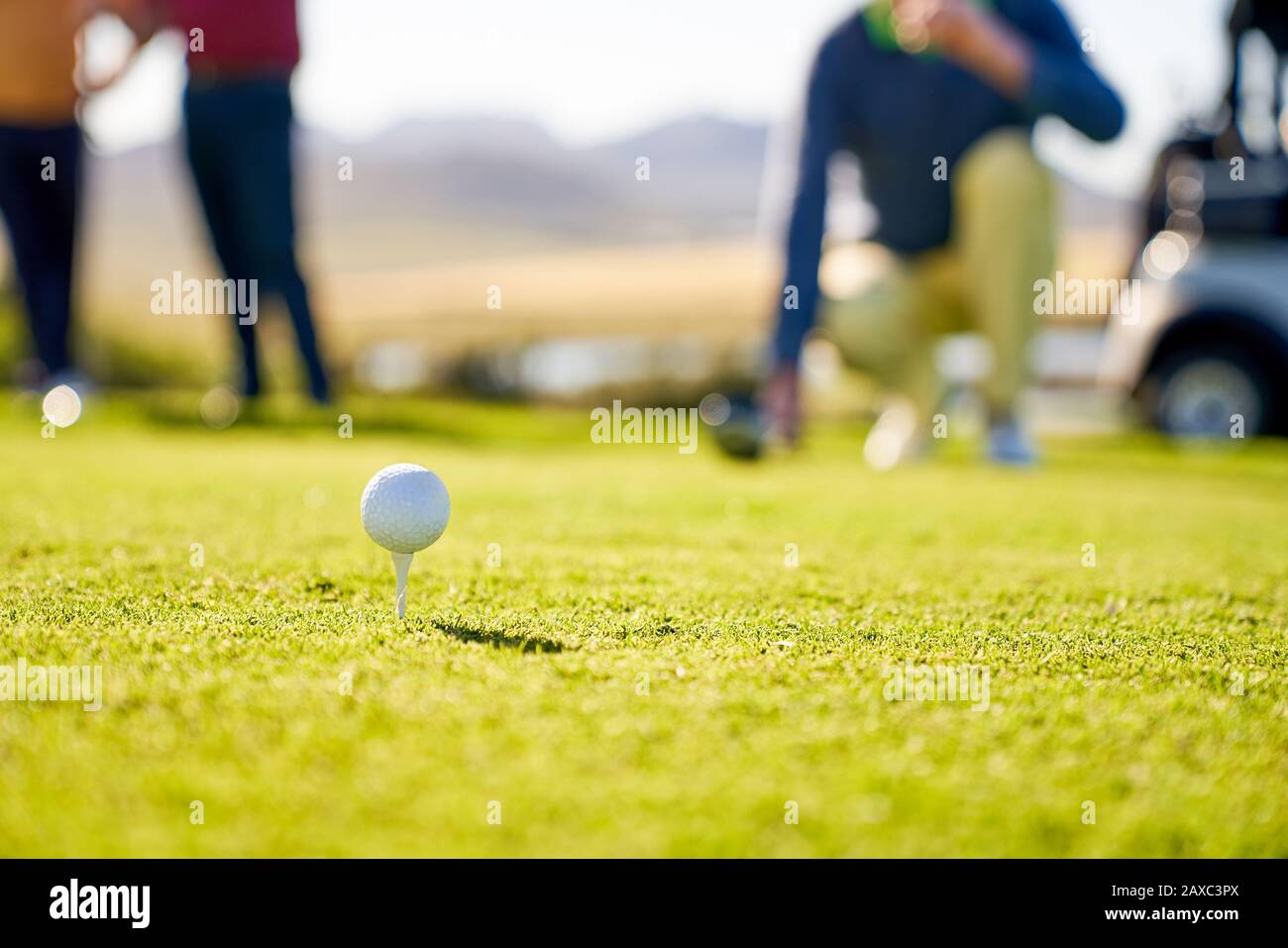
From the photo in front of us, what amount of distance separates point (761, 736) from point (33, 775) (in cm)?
97

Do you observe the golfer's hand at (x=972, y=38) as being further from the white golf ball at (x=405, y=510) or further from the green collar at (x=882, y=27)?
the white golf ball at (x=405, y=510)

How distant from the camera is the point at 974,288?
6.51m

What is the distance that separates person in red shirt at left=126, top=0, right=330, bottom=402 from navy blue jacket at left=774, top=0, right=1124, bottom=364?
327cm

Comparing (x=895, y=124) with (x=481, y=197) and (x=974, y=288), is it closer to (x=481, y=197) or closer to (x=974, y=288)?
(x=974, y=288)

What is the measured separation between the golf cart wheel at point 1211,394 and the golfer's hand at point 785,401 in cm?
393

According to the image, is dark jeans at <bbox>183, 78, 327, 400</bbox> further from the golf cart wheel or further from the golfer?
the golf cart wheel

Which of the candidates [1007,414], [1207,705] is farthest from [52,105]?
[1207,705]

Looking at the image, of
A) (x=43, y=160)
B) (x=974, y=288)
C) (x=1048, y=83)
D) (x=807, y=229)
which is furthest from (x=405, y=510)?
(x=43, y=160)

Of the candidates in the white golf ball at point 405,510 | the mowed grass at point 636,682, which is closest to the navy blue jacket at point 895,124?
the mowed grass at point 636,682

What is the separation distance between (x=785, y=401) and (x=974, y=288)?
1.39 m

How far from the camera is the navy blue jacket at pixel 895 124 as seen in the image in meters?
6.02

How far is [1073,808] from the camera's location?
4.92 feet

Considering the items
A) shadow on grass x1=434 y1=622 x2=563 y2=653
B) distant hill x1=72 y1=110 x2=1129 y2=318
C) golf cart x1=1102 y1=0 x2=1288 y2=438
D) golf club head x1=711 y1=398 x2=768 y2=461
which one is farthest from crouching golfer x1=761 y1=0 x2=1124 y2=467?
distant hill x1=72 y1=110 x2=1129 y2=318
